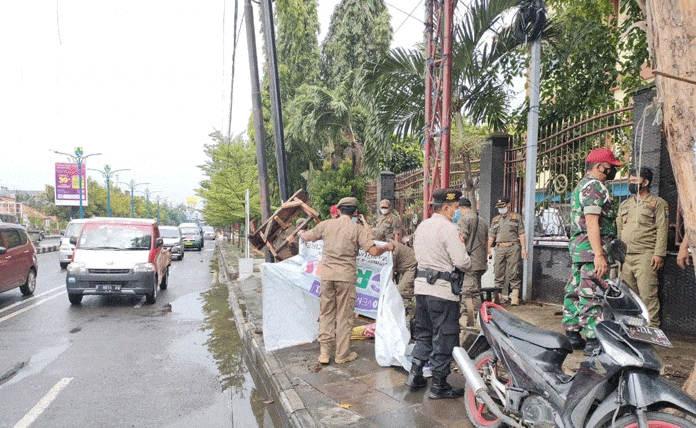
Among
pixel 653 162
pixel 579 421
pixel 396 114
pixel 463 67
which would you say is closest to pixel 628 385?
pixel 579 421

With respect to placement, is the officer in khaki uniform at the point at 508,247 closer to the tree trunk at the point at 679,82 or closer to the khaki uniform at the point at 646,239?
the khaki uniform at the point at 646,239

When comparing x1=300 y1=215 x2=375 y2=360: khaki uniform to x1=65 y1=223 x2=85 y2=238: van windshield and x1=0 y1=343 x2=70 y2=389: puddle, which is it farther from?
x1=65 y1=223 x2=85 y2=238: van windshield

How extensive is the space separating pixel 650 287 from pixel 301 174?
20084 mm

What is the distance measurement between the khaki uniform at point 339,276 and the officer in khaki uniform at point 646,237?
301 centimetres

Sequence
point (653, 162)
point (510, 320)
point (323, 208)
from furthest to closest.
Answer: point (323, 208)
point (653, 162)
point (510, 320)

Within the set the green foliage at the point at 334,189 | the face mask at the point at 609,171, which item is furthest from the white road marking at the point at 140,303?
the face mask at the point at 609,171

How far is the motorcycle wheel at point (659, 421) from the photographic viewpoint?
220 centimetres

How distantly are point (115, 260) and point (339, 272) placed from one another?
6384 mm

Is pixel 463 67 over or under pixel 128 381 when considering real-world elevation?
over

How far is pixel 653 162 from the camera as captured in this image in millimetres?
5770

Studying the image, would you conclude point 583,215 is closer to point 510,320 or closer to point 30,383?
point 510,320

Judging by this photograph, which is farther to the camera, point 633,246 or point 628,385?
point 633,246

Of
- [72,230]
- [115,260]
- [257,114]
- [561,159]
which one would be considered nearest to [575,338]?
[561,159]

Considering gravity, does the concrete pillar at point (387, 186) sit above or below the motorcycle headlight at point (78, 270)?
above
